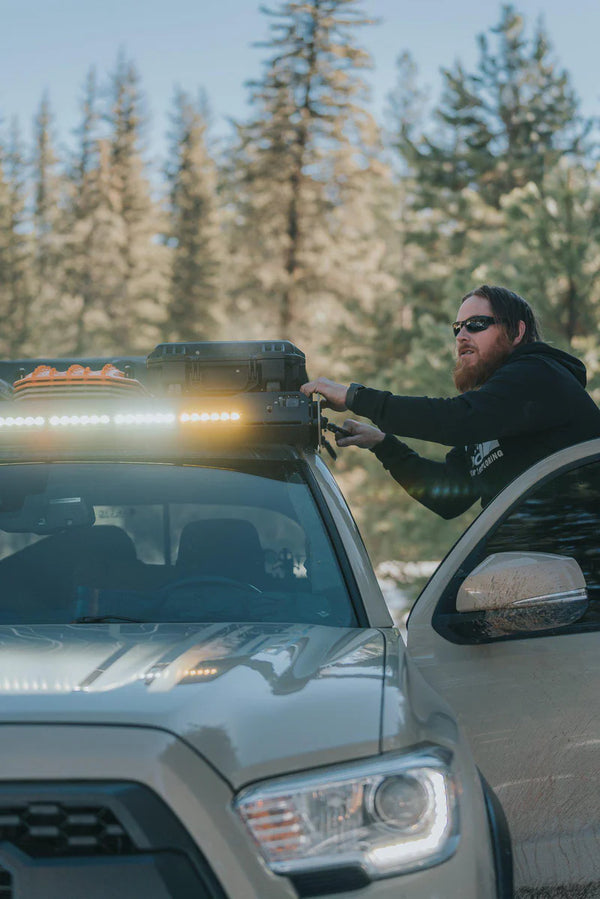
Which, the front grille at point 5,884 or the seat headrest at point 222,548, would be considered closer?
the front grille at point 5,884

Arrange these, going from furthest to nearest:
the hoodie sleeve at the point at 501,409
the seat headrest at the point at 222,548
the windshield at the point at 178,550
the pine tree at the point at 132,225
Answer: the pine tree at the point at 132,225
the hoodie sleeve at the point at 501,409
the seat headrest at the point at 222,548
the windshield at the point at 178,550

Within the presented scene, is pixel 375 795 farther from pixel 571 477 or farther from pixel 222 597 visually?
pixel 571 477

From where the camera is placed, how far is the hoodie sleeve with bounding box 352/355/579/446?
168 inches

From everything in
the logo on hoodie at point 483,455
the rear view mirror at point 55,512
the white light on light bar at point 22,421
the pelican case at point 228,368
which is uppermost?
the pelican case at point 228,368


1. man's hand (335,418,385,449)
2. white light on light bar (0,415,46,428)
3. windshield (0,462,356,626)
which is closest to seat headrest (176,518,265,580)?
windshield (0,462,356,626)

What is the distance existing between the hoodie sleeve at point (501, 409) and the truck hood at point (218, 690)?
1.61 meters

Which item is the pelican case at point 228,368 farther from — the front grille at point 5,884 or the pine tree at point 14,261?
the pine tree at point 14,261

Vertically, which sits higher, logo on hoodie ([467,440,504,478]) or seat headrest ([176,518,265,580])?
logo on hoodie ([467,440,504,478])

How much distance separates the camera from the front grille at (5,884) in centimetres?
200

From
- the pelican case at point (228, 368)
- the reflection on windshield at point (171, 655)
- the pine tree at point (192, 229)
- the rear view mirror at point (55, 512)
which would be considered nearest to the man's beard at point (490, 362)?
the pelican case at point (228, 368)

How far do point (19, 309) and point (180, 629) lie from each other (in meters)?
66.0

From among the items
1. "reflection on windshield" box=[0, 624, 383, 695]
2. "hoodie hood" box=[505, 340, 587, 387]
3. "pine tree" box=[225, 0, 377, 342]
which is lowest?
"reflection on windshield" box=[0, 624, 383, 695]

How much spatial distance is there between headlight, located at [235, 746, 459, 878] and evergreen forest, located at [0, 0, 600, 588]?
46.3 feet

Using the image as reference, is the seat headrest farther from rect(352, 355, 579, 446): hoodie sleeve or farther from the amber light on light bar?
rect(352, 355, 579, 446): hoodie sleeve
